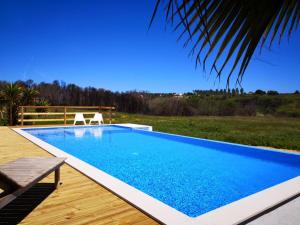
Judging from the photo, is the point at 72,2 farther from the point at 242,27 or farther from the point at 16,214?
the point at 242,27

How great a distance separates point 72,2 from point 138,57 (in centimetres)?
1213

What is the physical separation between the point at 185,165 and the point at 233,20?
5.75 metres

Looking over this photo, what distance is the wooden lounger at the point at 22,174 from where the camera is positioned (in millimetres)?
1880

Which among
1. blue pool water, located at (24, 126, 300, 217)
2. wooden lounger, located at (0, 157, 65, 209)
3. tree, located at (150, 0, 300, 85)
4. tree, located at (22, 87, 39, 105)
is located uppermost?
tree, located at (22, 87, 39, 105)

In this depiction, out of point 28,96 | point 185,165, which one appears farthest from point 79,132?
point 185,165

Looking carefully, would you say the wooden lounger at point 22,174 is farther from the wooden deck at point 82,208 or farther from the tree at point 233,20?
the tree at point 233,20

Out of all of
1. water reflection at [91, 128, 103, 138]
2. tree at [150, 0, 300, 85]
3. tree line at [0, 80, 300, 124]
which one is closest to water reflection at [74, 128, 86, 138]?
water reflection at [91, 128, 103, 138]

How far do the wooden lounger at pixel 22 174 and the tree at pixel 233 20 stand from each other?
70.1 inches

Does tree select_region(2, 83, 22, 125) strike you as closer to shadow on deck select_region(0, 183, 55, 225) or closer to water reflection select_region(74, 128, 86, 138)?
water reflection select_region(74, 128, 86, 138)

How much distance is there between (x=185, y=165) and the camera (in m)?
6.04

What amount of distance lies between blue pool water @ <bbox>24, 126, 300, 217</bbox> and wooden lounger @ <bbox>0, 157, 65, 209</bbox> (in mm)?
1904

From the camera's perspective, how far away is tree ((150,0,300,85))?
50 centimetres

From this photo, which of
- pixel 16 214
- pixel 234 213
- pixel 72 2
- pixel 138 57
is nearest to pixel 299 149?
pixel 234 213

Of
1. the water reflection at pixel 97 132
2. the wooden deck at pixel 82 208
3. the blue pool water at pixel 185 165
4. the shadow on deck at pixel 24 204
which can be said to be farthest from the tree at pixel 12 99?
the shadow on deck at pixel 24 204
